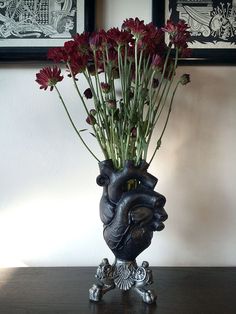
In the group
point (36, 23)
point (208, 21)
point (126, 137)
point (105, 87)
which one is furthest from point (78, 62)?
point (208, 21)

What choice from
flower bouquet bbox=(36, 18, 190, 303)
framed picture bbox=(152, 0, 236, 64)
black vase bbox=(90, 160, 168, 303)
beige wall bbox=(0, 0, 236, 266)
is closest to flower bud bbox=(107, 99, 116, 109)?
flower bouquet bbox=(36, 18, 190, 303)

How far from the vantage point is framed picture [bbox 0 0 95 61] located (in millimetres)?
962

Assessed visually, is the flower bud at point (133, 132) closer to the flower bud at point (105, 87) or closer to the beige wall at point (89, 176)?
the flower bud at point (105, 87)

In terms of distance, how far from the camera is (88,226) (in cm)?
100

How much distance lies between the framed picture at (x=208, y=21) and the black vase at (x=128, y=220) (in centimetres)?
44

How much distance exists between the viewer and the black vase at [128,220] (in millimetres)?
719

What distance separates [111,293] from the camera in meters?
0.79

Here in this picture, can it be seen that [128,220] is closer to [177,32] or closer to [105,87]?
[105,87]

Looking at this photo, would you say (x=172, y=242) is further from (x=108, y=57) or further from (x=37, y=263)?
(x=108, y=57)

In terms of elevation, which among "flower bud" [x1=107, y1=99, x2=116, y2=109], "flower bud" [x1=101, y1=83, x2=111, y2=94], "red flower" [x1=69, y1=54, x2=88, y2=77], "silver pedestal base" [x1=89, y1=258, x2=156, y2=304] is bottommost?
"silver pedestal base" [x1=89, y1=258, x2=156, y2=304]

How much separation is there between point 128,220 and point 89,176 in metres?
0.30

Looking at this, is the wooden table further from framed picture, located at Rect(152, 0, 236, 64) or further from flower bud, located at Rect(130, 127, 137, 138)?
framed picture, located at Rect(152, 0, 236, 64)

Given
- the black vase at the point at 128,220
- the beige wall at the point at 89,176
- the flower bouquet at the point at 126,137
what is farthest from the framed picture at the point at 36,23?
the black vase at the point at 128,220

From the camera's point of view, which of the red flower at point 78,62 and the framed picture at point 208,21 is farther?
the framed picture at point 208,21
